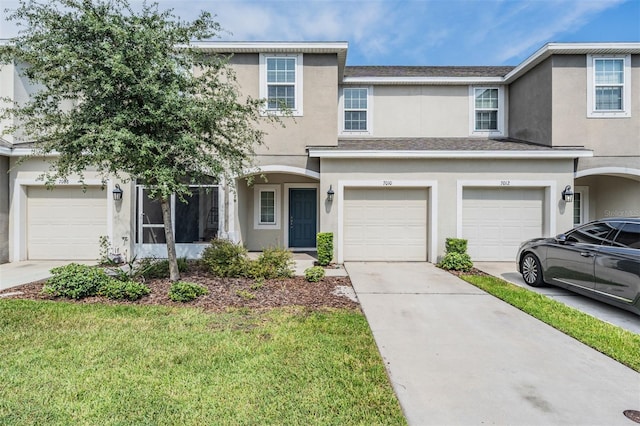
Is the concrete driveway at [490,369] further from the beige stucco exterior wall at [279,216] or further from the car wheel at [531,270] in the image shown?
A: the beige stucco exterior wall at [279,216]

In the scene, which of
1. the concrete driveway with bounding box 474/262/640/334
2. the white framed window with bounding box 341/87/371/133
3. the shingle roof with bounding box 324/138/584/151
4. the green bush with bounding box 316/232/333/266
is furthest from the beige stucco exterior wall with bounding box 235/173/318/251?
the concrete driveway with bounding box 474/262/640/334


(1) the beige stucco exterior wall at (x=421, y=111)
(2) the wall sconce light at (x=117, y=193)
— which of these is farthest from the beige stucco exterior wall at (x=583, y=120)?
(2) the wall sconce light at (x=117, y=193)

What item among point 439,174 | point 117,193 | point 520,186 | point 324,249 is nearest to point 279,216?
point 324,249

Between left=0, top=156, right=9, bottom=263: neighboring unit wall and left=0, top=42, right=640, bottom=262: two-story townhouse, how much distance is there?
0.13 m

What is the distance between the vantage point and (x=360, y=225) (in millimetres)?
9953

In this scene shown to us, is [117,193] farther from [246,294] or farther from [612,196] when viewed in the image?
[612,196]

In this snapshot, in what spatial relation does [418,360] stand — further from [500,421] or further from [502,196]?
[502,196]

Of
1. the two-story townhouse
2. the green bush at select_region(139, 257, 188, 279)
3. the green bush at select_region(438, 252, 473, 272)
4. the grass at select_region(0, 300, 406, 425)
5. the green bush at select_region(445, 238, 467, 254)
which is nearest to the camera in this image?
the grass at select_region(0, 300, 406, 425)

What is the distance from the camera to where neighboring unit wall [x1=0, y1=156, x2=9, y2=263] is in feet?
31.0

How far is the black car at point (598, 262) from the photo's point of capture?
5070mm

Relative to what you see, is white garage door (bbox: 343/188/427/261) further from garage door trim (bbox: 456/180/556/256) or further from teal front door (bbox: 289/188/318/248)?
teal front door (bbox: 289/188/318/248)

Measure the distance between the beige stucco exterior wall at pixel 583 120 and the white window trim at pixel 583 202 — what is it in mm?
2059

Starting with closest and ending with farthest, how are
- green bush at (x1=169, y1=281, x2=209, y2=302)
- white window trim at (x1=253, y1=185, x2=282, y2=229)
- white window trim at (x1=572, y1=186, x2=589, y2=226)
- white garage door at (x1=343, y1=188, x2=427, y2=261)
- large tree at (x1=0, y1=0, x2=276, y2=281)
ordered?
1. large tree at (x1=0, y1=0, x2=276, y2=281)
2. green bush at (x1=169, y1=281, x2=209, y2=302)
3. white garage door at (x1=343, y1=188, x2=427, y2=261)
4. white window trim at (x1=572, y1=186, x2=589, y2=226)
5. white window trim at (x1=253, y1=185, x2=282, y2=229)

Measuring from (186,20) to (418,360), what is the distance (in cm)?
713
